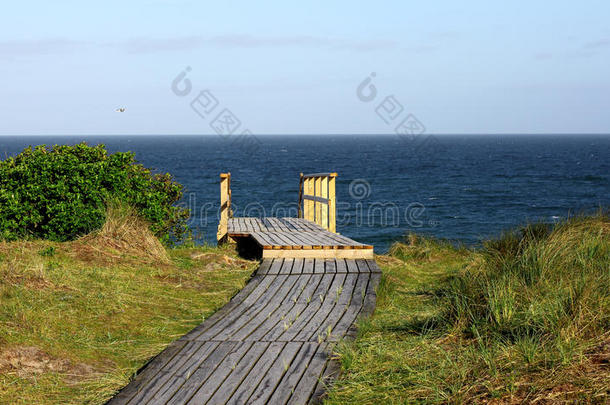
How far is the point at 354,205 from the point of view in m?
45.3

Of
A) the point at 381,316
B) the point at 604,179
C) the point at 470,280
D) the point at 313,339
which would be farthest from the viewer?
the point at 604,179

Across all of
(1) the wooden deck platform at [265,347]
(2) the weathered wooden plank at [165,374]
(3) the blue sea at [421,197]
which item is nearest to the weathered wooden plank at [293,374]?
(1) the wooden deck platform at [265,347]

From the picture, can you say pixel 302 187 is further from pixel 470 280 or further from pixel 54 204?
pixel 470 280

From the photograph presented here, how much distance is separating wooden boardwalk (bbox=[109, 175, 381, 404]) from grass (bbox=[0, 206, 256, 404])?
1.43 ft

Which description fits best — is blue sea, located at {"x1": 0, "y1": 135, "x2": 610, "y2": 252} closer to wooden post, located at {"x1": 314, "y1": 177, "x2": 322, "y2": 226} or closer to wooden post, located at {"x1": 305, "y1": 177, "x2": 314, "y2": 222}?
wooden post, located at {"x1": 305, "y1": 177, "x2": 314, "y2": 222}

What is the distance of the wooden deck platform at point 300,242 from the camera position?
10.5 m

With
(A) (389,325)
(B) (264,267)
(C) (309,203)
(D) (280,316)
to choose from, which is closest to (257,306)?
(D) (280,316)

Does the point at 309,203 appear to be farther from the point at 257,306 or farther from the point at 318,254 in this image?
the point at 257,306

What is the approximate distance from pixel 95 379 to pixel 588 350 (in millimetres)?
3966

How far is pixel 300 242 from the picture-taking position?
36.1 feet

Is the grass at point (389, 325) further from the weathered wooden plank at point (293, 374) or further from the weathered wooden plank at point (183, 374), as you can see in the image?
the weathered wooden plank at point (183, 374)

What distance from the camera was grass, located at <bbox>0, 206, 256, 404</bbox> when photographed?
5.48 m

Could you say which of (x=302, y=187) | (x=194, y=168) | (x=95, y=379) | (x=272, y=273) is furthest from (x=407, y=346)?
(x=194, y=168)

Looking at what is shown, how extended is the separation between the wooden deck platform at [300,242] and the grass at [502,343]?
327cm
